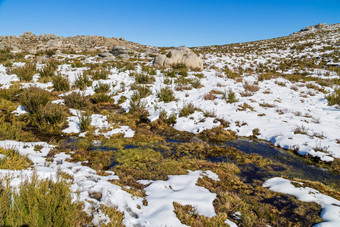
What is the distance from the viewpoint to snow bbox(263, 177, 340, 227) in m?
2.50

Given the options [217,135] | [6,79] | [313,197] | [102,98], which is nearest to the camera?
[313,197]

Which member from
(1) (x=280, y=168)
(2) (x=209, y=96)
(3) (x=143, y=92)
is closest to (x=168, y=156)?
(1) (x=280, y=168)

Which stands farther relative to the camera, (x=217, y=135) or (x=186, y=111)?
(x=186, y=111)

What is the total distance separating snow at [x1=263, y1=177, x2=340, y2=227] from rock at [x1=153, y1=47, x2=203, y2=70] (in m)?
13.0

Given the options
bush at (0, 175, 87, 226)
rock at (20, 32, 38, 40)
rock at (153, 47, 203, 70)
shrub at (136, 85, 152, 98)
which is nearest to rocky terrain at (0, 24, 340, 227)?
bush at (0, 175, 87, 226)

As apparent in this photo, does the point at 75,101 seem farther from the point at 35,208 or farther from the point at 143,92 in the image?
the point at 35,208

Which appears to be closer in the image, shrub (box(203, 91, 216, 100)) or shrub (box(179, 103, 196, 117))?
shrub (box(179, 103, 196, 117))

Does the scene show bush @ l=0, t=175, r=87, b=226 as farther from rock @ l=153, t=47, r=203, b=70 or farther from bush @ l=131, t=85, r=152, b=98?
rock @ l=153, t=47, r=203, b=70

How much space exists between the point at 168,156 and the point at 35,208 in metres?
3.13

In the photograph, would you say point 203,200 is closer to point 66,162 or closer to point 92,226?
point 92,226

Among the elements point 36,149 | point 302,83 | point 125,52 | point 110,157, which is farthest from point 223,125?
point 125,52

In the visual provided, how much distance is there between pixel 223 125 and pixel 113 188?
4801mm

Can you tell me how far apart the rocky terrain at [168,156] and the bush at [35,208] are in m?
0.01

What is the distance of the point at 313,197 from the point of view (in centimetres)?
301
